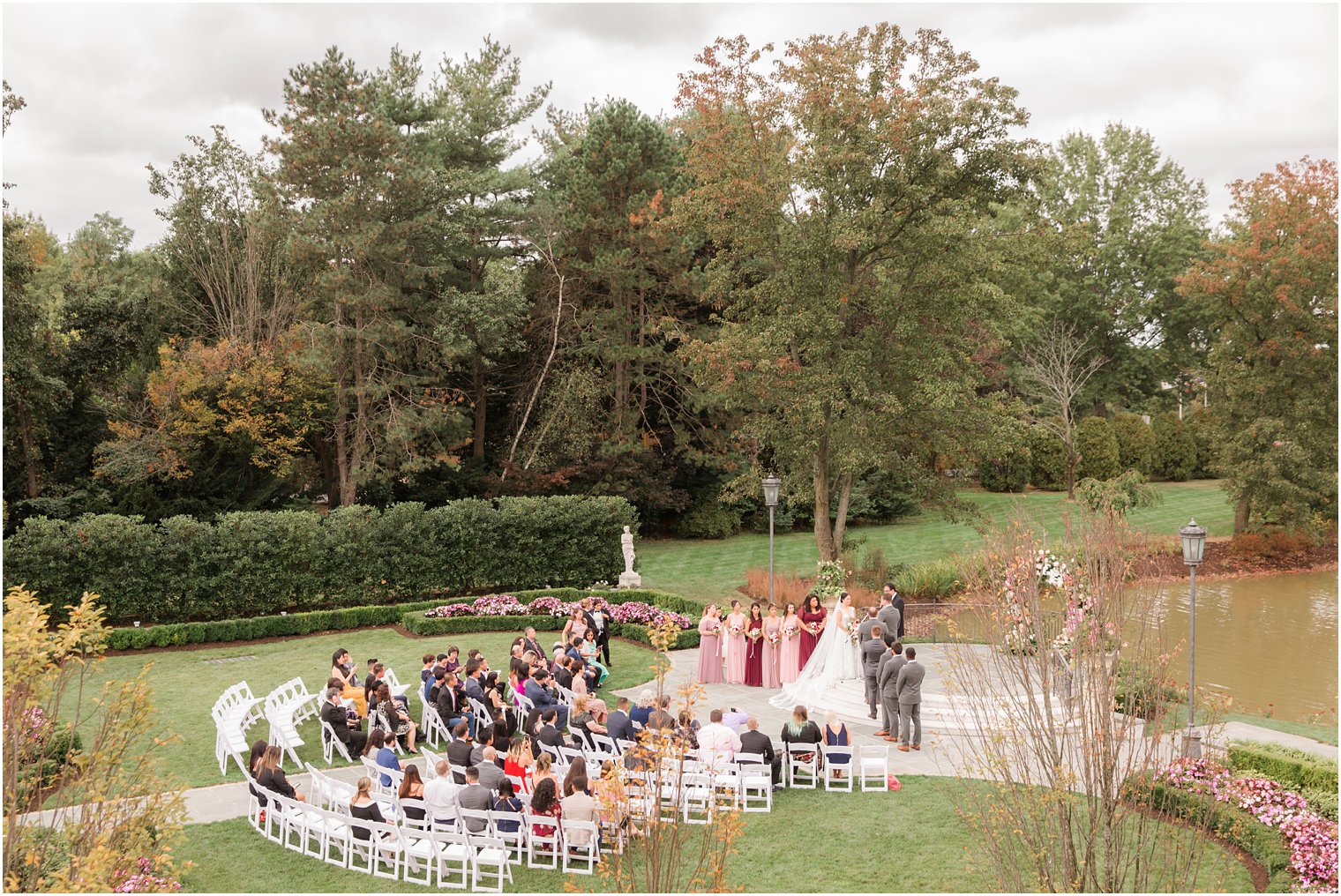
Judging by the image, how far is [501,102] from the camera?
125ft

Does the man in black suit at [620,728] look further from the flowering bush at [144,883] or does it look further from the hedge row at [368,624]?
the hedge row at [368,624]

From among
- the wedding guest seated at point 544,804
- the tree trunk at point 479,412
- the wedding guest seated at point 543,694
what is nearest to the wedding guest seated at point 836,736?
the wedding guest seated at point 543,694

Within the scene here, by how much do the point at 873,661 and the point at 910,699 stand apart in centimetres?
135

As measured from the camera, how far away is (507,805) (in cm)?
1062

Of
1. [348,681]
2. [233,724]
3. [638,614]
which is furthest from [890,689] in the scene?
[233,724]

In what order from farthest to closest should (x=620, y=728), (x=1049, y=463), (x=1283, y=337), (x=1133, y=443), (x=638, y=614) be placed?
(x=1133, y=443)
(x=1049, y=463)
(x=1283, y=337)
(x=638, y=614)
(x=620, y=728)

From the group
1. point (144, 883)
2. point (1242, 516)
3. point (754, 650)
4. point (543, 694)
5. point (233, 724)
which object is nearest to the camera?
point (144, 883)

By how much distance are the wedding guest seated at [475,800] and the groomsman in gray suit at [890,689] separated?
6.59m

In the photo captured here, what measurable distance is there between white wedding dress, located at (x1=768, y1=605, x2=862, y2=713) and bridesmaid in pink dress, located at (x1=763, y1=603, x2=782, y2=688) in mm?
570

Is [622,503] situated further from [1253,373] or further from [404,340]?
[1253,373]

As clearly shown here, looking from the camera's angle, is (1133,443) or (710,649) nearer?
(710,649)

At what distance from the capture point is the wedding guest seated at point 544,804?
34.8 ft

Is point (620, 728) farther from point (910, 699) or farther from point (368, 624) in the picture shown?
point (368, 624)

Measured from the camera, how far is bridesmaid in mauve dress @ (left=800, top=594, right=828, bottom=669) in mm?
17703
